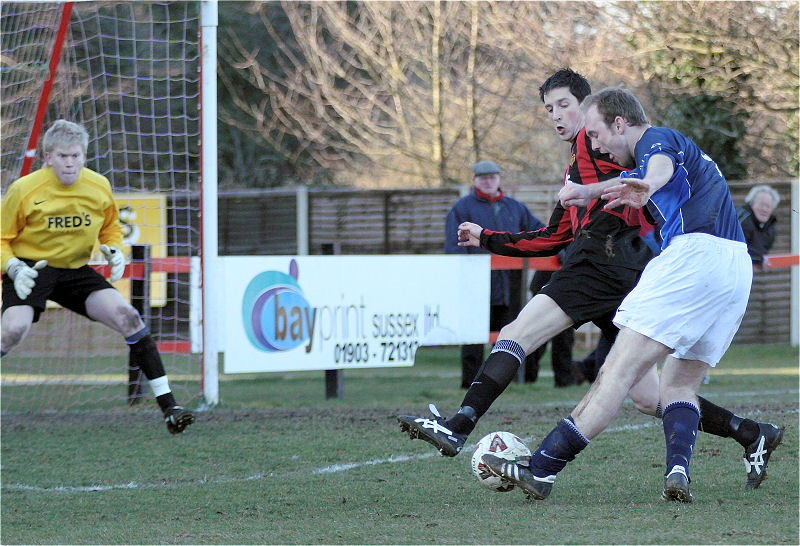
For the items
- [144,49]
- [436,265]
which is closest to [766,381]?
[436,265]

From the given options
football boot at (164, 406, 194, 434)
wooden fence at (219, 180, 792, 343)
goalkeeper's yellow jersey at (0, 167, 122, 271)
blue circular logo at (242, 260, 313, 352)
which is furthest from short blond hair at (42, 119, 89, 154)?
→ wooden fence at (219, 180, 792, 343)

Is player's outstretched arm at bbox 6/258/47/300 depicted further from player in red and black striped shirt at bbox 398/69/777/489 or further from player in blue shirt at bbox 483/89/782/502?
player in blue shirt at bbox 483/89/782/502

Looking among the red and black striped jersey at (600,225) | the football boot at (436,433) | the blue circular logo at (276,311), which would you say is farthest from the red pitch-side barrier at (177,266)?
the football boot at (436,433)

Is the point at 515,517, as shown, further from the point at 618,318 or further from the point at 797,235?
the point at 797,235

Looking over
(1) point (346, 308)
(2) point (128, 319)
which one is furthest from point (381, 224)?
(2) point (128, 319)

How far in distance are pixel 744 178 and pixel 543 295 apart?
12371 millimetres

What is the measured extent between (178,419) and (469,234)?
253cm

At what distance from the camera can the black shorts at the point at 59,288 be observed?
6875 mm

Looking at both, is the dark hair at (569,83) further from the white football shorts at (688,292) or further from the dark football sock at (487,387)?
the dark football sock at (487,387)

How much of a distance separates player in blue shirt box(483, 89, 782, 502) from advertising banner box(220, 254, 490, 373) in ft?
14.8

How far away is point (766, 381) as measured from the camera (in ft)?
34.6

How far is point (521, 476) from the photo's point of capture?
4.66 meters

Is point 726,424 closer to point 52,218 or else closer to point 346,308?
point 52,218

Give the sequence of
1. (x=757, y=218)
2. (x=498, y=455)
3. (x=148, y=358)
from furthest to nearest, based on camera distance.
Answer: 1. (x=757, y=218)
2. (x=148, y=358)
3. (x=498, y=455)
